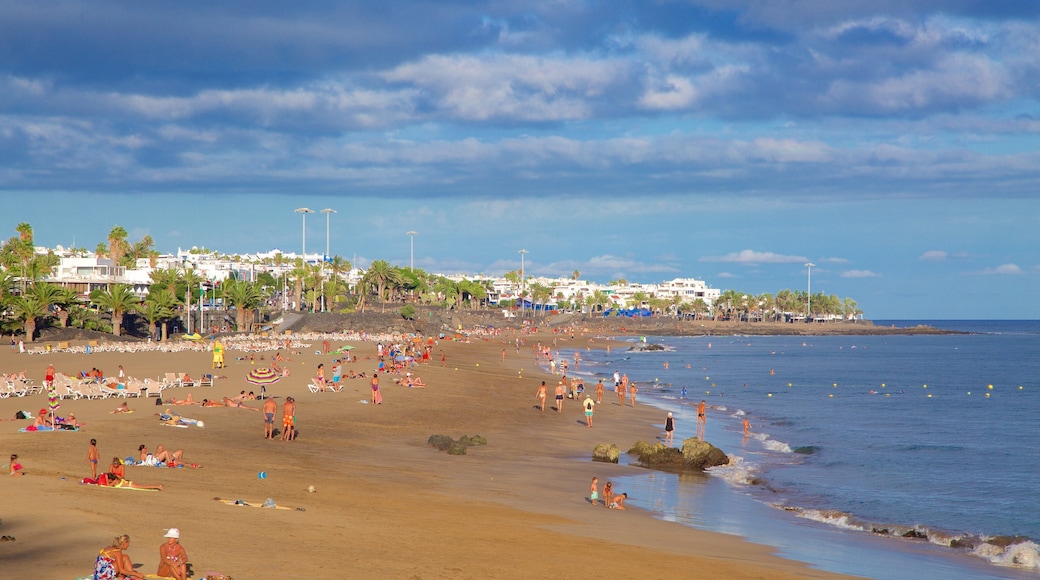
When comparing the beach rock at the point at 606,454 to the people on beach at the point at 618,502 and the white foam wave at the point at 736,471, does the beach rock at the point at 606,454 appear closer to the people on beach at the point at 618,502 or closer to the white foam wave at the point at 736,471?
the white foam wave at the point at 736,471

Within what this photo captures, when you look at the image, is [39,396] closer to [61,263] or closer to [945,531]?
[945,531]

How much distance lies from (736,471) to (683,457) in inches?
56.1

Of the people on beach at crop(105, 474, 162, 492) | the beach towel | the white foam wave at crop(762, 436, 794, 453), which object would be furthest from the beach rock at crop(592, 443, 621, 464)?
the people on beach at crop(105, 474, 162, 492)

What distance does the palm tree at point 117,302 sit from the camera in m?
72.5

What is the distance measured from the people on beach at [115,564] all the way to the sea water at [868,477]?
10.3 meters

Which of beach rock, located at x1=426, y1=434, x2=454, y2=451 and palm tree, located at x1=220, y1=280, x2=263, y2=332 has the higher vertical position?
palm tree, located at x1=220, y1=280, x2=263, y2=332

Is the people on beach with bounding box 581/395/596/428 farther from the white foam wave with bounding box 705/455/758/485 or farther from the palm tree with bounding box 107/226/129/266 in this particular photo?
the palm tree with bounding box 107/226/129/266

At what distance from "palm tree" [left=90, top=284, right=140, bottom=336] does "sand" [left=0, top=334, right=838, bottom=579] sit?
46217 millimetres

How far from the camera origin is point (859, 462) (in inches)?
1094

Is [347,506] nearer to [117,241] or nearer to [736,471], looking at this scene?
[736,471]

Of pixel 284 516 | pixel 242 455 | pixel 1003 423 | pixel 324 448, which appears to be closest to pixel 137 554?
pixel 284 516

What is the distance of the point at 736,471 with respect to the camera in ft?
80.0

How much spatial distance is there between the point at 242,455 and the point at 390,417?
31.6 ft

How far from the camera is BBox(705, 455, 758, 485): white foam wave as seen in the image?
23.2 metres
